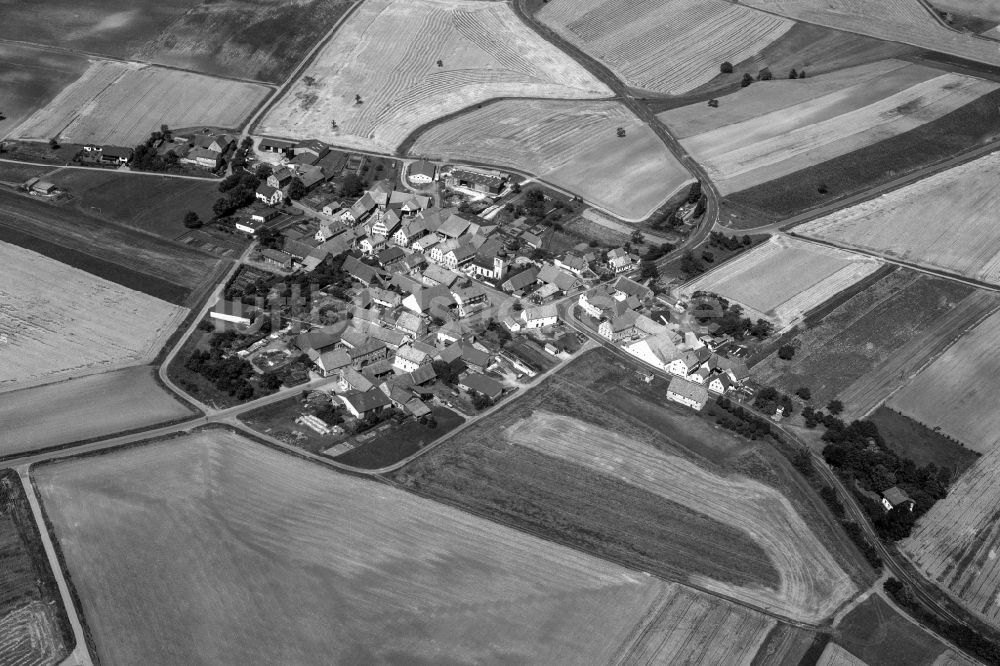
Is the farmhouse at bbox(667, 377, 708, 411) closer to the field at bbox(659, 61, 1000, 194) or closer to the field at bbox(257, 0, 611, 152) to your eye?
the field at bbox(659, 61, 1000, 194)

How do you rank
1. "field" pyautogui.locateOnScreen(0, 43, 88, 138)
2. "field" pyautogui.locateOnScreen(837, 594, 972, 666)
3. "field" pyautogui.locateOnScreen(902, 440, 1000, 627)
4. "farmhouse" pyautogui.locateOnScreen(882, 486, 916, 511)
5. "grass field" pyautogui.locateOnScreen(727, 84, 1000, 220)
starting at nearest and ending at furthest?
"field" pyautogui.locateOnScreen(837, 594, 972, 666), "field" pyautogui.locateOnScreen(902, 440, 1000, 627), "farmhouse" pyautogui.locateOnScreen(882, 486, 916, 511), "grass field" pyautogui.locateOnScreen(727, 84, 1000, 220), "field" pyautogui.locateOnScreen(0, 43, 88, 138)

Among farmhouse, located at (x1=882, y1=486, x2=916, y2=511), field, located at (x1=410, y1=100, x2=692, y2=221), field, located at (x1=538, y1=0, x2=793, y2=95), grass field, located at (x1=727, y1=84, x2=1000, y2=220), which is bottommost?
farmhouse, located at (x1=882, y1=486, x2=916, y2=511)

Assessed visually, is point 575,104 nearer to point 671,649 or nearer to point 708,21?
point 708,21

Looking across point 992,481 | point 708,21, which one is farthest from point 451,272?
point 708,21

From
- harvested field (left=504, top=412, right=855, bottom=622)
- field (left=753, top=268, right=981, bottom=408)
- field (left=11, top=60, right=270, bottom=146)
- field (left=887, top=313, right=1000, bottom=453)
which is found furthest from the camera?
field (left=11, top=60, right=270, bottom=146)

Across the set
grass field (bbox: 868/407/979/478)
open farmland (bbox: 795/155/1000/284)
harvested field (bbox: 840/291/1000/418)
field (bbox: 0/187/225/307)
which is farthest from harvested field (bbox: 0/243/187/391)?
open farmland (bbox: 795/155/1000/284)

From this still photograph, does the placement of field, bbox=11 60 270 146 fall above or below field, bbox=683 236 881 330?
below

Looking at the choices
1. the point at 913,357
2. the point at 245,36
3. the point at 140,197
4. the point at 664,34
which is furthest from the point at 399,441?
the point at 664,34

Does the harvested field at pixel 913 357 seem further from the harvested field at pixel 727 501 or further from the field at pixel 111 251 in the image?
the field at pixel 111 251
